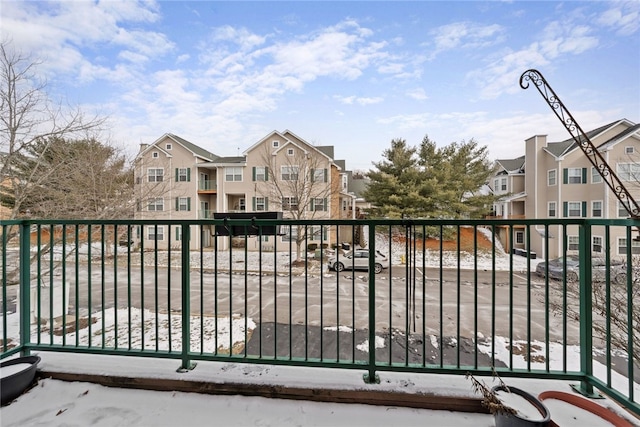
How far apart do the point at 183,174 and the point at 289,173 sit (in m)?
6.99

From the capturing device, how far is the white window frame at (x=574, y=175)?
13501 millimetres

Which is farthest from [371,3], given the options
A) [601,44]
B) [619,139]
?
[619,139]

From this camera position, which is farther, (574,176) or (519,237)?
(519,237)

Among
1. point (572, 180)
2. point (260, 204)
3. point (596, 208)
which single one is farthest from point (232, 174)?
point (596, 208)

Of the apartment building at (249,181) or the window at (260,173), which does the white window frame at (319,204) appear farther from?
the window at (260,173)

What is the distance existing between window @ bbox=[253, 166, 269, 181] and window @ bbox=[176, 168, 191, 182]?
4.16 m

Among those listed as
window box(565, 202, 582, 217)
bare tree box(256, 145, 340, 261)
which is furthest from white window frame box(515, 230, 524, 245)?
bare tree box(256, 145, 340, 261)

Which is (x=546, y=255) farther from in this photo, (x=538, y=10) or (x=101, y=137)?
(x=101, y=137)

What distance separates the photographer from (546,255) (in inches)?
60.5

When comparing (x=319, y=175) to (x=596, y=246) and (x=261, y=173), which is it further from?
(x=596, y=246)

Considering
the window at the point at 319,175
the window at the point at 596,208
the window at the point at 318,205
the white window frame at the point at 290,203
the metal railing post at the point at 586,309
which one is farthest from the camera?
the window at the point at 319,175

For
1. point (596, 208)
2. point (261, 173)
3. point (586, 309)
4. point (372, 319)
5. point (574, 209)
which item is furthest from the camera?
point (261, 173)

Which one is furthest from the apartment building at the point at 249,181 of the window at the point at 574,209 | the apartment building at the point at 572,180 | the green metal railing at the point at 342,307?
the window at the point at 574,209

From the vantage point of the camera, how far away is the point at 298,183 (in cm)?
1323
